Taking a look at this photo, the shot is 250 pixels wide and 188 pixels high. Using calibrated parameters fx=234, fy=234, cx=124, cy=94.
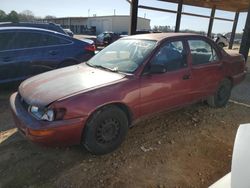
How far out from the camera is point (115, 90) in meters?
3.01

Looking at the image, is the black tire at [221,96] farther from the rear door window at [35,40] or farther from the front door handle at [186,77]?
the rear door window at [35,40]

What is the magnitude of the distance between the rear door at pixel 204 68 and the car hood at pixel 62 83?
5.10ft

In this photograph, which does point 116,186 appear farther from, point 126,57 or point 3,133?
point 3,133

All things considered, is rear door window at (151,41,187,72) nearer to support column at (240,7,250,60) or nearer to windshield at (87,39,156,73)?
windshield at (87,39,156,73)

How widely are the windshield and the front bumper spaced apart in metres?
1.10

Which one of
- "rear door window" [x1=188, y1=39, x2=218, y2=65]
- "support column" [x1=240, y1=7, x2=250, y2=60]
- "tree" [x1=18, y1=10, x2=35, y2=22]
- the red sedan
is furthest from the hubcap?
"tree" [x1=18, y1=10, x2=35, y2=22]

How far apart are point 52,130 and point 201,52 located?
3.05 m

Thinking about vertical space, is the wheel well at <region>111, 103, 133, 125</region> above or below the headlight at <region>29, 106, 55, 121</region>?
below

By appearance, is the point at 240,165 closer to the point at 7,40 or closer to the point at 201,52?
the point at 201,52

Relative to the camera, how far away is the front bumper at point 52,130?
2.66m

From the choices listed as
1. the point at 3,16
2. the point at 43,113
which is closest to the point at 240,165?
the point at 43,113

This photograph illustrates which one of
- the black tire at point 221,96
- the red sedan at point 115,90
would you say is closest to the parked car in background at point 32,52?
the red sedan at point 115,90

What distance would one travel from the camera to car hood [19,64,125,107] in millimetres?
2840

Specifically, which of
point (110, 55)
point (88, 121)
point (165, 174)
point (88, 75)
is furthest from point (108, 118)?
point (110, 55)
